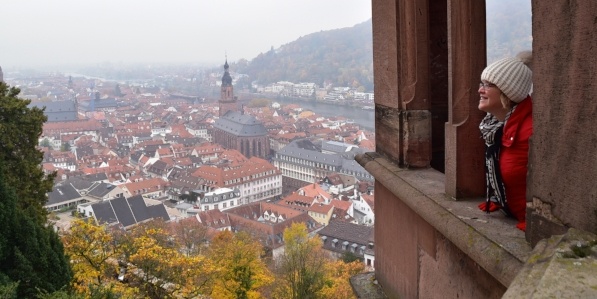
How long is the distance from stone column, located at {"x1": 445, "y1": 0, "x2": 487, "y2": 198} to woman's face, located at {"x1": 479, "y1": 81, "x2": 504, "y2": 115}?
0.23m

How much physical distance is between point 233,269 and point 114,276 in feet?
14.3

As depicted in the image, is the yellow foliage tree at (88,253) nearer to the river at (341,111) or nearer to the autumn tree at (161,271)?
the autumn tree at (161,271)

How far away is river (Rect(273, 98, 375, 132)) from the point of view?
80.3 meters

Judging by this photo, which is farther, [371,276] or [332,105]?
[332,105]

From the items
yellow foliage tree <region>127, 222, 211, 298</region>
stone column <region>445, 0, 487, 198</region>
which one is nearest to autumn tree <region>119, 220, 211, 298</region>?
yellow foliage tree <region>127, 222, 211, 298</region>

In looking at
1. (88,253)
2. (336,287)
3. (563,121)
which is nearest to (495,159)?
(563,121)

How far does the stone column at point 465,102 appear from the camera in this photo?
6.78 ft

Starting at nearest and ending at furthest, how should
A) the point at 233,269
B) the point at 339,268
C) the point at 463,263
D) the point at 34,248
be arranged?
1. the point at 463,263
2. the point at 34,248
3. the point at 233,269
4. the point at 339,268

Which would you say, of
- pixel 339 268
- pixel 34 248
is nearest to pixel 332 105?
pixel 339 268

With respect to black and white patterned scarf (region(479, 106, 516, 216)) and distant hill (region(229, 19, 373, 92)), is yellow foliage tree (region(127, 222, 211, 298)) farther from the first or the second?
distant hill (region(229, 19, 373, 92))

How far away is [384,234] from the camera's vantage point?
2857mm

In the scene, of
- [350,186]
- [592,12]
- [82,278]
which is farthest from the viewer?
[350,186]

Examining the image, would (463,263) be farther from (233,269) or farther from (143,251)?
(233,269)

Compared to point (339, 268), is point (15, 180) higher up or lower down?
higher up
